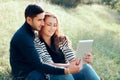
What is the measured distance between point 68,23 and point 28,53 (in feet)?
26.6

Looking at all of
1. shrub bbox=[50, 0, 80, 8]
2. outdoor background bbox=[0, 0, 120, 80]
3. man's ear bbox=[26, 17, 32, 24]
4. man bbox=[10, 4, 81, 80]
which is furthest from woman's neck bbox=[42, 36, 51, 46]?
shrub bbox=[50, 0, 80, 8]

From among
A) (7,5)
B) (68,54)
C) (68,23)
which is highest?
(68,54)

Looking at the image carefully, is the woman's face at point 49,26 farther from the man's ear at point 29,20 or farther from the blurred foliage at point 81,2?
the blurred foliage at point 81,2

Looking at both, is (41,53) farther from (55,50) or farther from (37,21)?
(37,21)

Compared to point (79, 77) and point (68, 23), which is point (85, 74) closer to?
point (79, 77)

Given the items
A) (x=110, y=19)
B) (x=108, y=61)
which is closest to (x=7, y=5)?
(x=108, y=61)

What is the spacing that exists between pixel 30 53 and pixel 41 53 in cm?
35

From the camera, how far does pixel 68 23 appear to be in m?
12.8

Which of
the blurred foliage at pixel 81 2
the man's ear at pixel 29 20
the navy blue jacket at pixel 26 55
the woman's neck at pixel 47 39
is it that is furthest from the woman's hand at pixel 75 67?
the blurred foliage at pixel 81 2

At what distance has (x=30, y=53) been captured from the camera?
4.73 m

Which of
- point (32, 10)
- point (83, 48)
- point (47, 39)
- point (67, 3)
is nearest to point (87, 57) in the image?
point (83, 48)

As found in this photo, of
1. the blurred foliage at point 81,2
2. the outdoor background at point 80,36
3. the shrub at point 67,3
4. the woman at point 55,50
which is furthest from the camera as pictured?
the blurred foliage at point 81,2

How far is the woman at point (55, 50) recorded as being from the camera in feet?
16.8

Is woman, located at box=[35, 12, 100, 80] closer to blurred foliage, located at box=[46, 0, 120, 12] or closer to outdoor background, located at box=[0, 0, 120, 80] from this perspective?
outdoor background, located at box=[0, 0, 120, 80]
